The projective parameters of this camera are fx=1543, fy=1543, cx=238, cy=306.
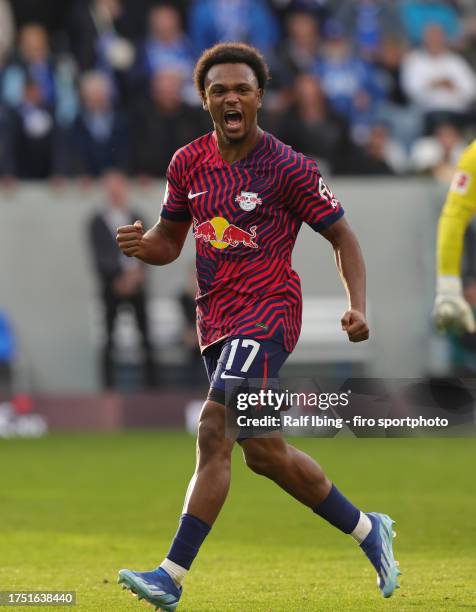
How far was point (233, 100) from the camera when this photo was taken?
7.11m

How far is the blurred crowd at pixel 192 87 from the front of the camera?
19.9 metres

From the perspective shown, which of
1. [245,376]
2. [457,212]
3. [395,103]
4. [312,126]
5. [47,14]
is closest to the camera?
[245,376]

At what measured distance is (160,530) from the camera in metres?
10.1

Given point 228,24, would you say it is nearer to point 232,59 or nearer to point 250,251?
point 232,59

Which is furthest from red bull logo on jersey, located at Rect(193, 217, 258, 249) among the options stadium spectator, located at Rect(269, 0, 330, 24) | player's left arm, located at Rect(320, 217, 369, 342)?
stadium spectator, located at Rect(269, 0, 330, 24)

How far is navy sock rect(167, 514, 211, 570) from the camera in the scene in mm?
6871

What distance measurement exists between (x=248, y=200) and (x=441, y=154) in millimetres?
14010

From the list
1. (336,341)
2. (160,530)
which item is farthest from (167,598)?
(336,341)

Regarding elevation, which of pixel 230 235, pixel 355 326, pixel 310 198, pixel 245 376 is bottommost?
pixel 245 376

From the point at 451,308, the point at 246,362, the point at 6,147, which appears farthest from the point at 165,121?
the point at 246,362

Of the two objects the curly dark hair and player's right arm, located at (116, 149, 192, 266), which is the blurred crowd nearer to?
player's right arm, located at (116, 149, 192, 266)

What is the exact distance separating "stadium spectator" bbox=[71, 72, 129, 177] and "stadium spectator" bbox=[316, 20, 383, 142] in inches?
127

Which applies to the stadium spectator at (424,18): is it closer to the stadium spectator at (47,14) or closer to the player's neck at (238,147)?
the stadium spectator at (47,14)

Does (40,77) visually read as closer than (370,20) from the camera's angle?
Yes
